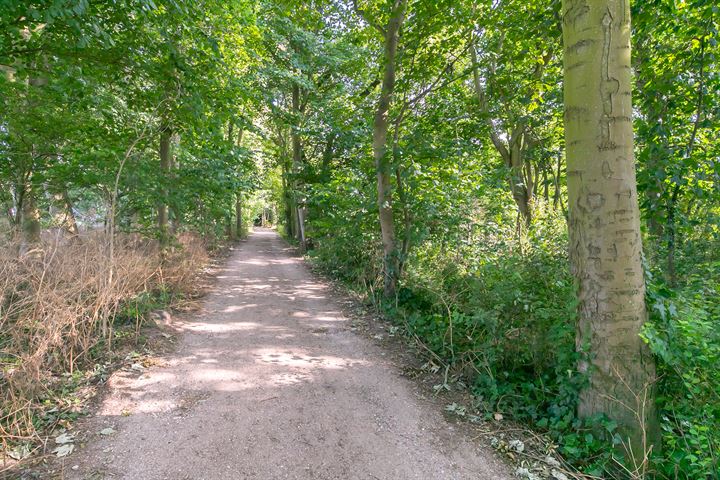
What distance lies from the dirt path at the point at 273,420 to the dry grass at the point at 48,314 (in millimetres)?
520

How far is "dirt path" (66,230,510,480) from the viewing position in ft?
8.64

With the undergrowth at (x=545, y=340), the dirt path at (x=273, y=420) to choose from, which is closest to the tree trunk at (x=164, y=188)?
the dirt path at (x=273, y=420)

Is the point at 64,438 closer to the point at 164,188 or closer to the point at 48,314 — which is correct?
the point at 48,314

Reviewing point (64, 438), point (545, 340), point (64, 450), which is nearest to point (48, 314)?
point (64, 438)

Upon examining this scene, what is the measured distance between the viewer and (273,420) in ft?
10.5

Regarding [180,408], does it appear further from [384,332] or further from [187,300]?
[187,300]

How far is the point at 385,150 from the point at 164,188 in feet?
15.3

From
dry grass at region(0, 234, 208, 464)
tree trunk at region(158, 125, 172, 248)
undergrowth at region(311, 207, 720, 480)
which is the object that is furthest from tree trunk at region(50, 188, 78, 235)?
undergrowth at region(311, 207, 720, 480)

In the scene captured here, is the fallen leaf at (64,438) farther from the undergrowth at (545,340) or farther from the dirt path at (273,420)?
the undergrowth at (545,340)

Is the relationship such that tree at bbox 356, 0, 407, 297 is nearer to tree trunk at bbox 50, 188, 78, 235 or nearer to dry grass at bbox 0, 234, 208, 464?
dry grass at bbox 0, 234, 208, 464

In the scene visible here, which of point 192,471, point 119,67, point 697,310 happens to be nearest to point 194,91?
point 119,67

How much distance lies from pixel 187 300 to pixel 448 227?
5.01m

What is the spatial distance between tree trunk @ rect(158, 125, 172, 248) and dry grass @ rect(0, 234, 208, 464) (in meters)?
2.24

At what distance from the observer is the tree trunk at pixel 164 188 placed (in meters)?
7.58
